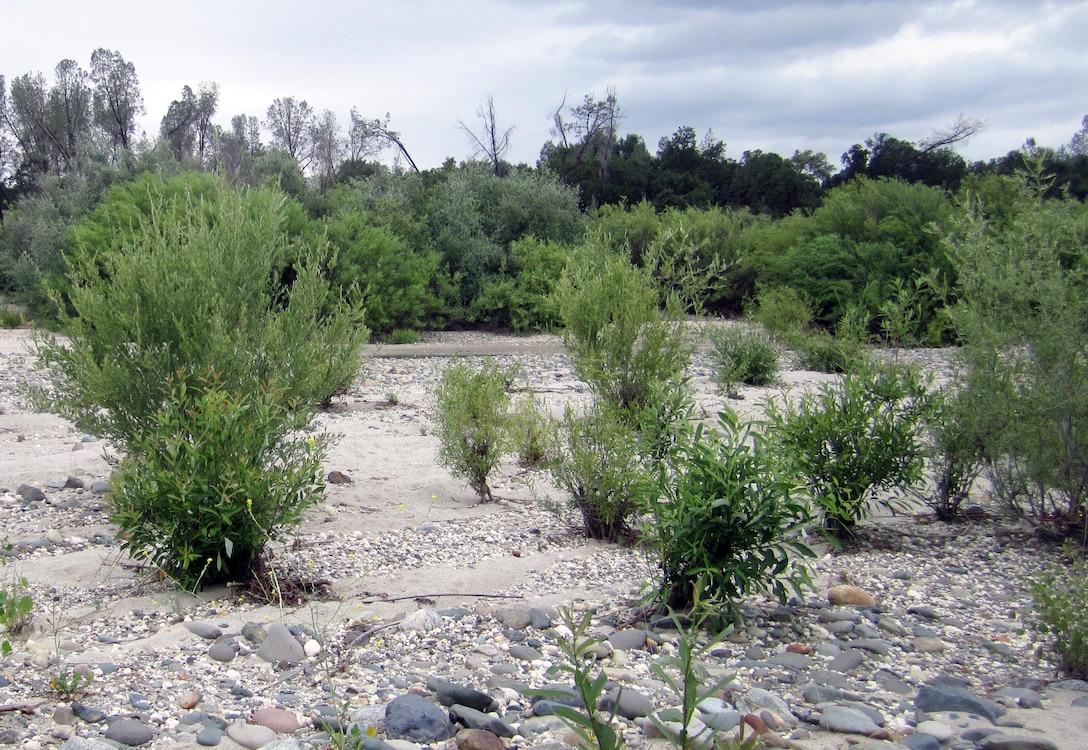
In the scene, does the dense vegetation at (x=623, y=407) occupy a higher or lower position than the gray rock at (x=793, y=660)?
higher

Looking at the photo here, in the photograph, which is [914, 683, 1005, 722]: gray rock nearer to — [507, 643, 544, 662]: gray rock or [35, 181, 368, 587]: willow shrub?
[507, 643, 544, 662]: gray rock

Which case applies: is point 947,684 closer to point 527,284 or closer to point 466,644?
point 466,644

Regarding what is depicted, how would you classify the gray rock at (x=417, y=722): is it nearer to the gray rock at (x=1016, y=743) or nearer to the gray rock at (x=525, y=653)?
the gray rock at (x=525, y=653)

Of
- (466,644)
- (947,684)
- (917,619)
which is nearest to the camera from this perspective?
(947,684)

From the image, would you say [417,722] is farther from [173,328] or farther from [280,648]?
[173,328]

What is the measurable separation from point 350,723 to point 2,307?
27363 millimetres

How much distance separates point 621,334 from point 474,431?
1.82 meters

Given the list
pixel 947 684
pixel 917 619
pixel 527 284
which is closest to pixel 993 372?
pixel 917 619

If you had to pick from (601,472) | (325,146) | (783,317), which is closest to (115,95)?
(325,146)

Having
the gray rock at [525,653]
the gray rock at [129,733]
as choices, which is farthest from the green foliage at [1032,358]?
the gray rock at [129,733]

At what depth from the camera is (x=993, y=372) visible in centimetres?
634

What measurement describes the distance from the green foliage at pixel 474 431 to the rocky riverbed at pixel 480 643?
1.26 feet

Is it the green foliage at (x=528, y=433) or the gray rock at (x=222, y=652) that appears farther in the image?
the green foliage at (x=528, y=433)

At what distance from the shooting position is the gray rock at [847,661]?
4105 millimetres
